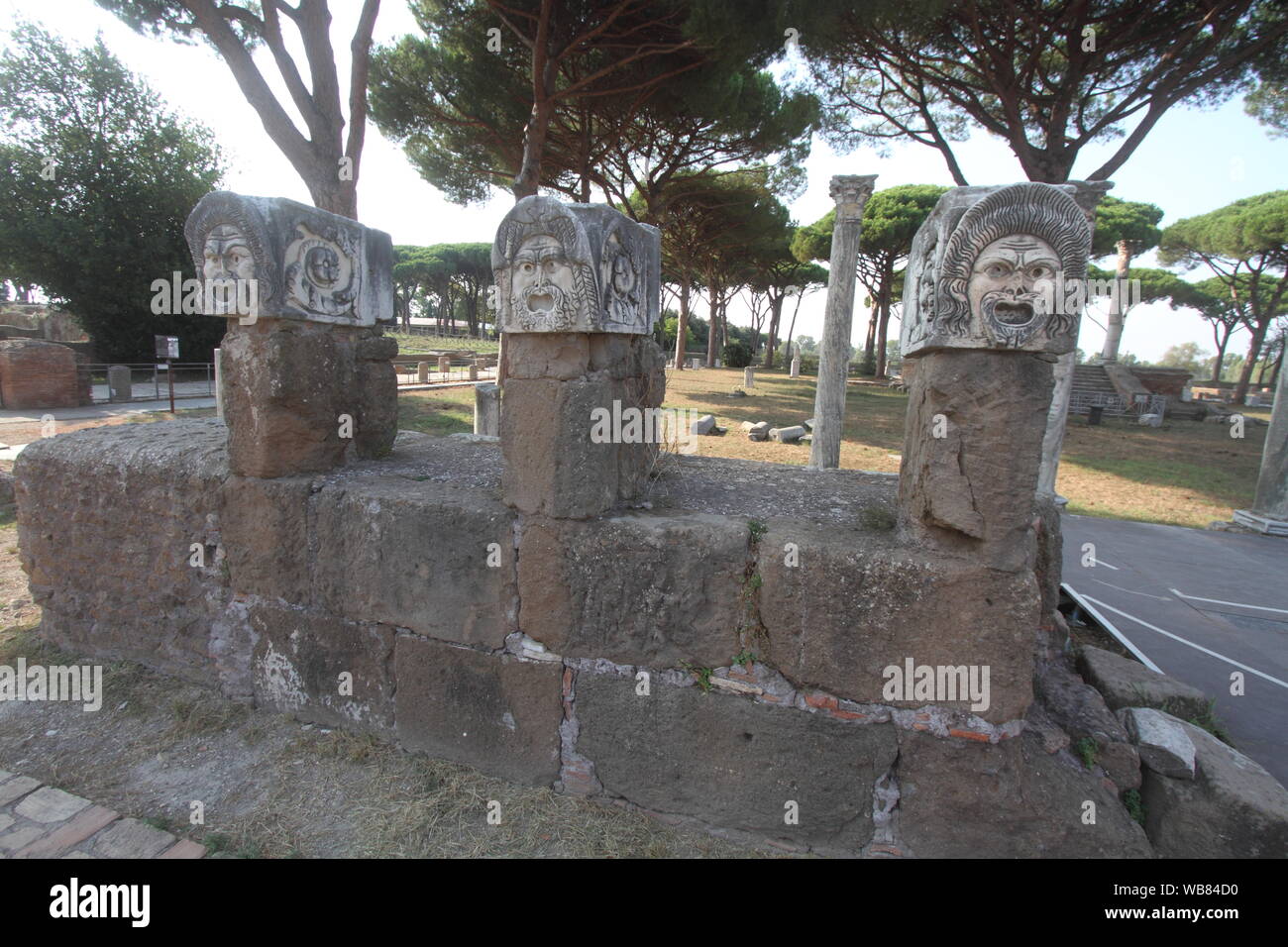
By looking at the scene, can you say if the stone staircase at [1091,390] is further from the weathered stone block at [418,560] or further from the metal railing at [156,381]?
the metal railing at [156,381]

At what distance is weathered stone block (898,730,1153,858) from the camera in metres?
2.17

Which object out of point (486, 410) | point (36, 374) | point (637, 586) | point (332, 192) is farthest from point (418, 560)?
point (36, 374)

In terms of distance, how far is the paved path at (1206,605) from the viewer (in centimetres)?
329

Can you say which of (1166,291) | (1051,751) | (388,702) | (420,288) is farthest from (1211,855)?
(420,288)

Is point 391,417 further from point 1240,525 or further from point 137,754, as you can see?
point 1240,525

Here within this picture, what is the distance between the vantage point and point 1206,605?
4570 millimetres

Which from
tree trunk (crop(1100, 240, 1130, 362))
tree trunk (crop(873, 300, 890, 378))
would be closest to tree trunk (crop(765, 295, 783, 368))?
tree trunk (crop(873, 300, 890, 378))

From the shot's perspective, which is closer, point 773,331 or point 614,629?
point 614,629

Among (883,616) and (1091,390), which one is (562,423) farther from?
(1091,390)

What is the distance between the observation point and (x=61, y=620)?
350 centimetres

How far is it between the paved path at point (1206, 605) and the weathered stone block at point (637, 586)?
272 cm

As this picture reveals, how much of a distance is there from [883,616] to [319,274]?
2908 millimetres

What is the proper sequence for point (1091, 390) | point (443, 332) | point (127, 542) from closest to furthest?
1. point (127, 542)
2. point (1091, 390)
3. point (443, 332)

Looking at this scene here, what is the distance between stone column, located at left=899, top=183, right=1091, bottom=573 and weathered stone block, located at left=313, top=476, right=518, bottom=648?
5.44 feet
